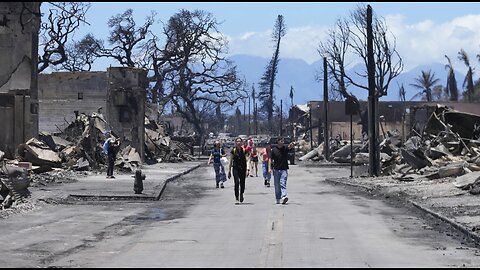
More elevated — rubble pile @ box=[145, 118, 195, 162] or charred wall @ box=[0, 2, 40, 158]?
charred wall @ box=[0, 2, 40, 158]

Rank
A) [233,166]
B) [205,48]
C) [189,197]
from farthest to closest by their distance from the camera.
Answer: [205,48], [189,197], [233,166]

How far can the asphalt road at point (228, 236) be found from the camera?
12492mm

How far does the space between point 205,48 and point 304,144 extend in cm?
1447

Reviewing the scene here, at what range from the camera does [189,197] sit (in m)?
27.4

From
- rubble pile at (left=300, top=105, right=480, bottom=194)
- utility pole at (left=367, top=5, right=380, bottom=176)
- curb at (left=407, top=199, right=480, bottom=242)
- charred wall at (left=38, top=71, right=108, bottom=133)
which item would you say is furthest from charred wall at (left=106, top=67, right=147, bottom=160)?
curb at (left=407, top=199, right=480, bottom=242)

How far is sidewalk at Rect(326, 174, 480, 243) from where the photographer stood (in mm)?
17869

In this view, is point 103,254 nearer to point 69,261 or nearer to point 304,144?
point 69,261

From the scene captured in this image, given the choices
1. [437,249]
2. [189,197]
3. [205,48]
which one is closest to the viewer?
[437,249]

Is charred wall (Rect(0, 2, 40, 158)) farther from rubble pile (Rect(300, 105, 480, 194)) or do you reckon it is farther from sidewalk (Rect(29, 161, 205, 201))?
rubble pile (Rect(300, 105, 480, 194))

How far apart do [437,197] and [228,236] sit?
1017 cm

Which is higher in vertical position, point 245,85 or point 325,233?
point 245,85

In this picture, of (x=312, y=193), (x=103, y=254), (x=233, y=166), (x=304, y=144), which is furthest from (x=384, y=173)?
(x=304, y=144)

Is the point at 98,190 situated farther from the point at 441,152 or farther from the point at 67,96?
the point at 67,96

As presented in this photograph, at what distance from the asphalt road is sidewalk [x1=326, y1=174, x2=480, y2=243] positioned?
0.56 meters
